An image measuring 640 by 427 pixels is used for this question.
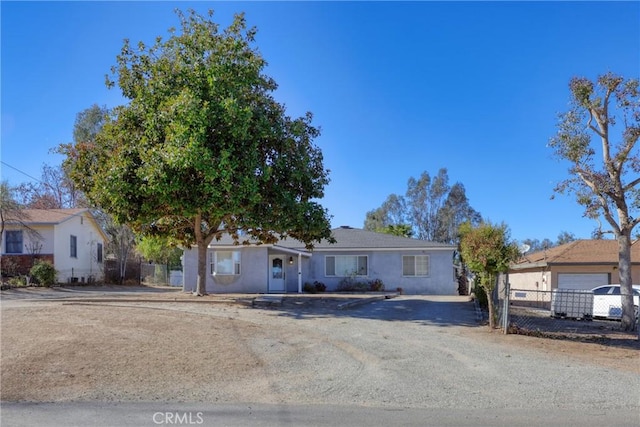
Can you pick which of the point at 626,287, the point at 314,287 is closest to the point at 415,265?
the point at 314,287

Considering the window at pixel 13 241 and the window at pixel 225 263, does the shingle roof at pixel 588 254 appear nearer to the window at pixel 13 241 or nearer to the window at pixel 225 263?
Answer: the window at pixel 225 263

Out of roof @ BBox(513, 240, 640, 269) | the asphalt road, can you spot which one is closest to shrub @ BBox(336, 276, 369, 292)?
roof @ BBox(513, 240, 640, 269)

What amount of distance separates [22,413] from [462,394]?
614 centimetres

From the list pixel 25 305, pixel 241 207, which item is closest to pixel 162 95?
pixel 241 207

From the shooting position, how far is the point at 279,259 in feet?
93.1

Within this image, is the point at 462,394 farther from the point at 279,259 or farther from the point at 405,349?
the point at 279,259

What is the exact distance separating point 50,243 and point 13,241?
197 centimetres

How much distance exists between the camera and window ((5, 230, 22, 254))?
28625 mm

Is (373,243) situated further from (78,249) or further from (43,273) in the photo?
(78,249)

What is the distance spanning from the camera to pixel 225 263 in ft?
88.1

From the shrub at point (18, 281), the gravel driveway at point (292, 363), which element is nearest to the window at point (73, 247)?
the shrub at point (18, 281)

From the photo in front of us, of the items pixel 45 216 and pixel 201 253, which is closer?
pixel 201 253

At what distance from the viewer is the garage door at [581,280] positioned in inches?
1047

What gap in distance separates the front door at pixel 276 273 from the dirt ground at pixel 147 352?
1189 cm
